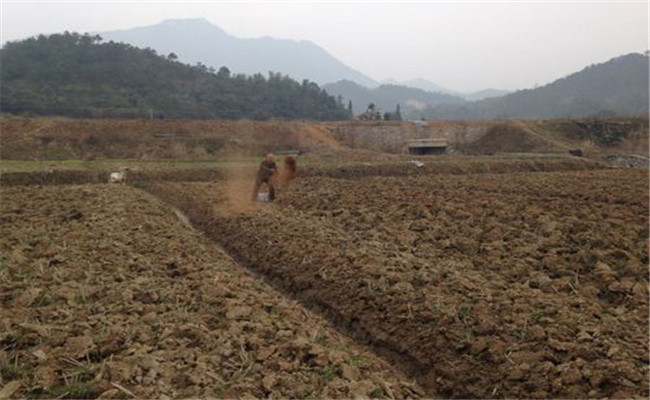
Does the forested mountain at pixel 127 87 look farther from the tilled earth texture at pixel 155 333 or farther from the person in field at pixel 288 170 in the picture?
the tilled earth texture at pixel 155 333

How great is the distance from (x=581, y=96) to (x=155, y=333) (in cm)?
12566

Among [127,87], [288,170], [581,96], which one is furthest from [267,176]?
[581,96]

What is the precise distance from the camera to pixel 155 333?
5.65 meters

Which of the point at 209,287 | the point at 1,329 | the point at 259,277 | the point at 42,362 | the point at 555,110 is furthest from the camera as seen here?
the point at 555,110

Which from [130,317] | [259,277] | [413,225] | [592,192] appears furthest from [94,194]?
[592,192]

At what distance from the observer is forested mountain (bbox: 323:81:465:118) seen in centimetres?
16550

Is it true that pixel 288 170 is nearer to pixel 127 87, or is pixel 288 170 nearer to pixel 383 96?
pixel 127 87

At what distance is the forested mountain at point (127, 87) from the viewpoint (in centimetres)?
5219

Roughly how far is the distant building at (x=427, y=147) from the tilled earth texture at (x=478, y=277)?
2097cm

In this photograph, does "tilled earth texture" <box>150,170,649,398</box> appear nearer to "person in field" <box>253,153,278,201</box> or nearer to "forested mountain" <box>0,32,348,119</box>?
"person in field" <box>253,153,278,201</box>

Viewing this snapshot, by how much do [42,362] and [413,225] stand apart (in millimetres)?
7842

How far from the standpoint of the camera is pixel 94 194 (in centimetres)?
1554

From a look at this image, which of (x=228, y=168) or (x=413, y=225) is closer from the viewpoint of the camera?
(x=413, y=225)

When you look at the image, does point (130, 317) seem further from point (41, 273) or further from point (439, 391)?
point (439, 391)
